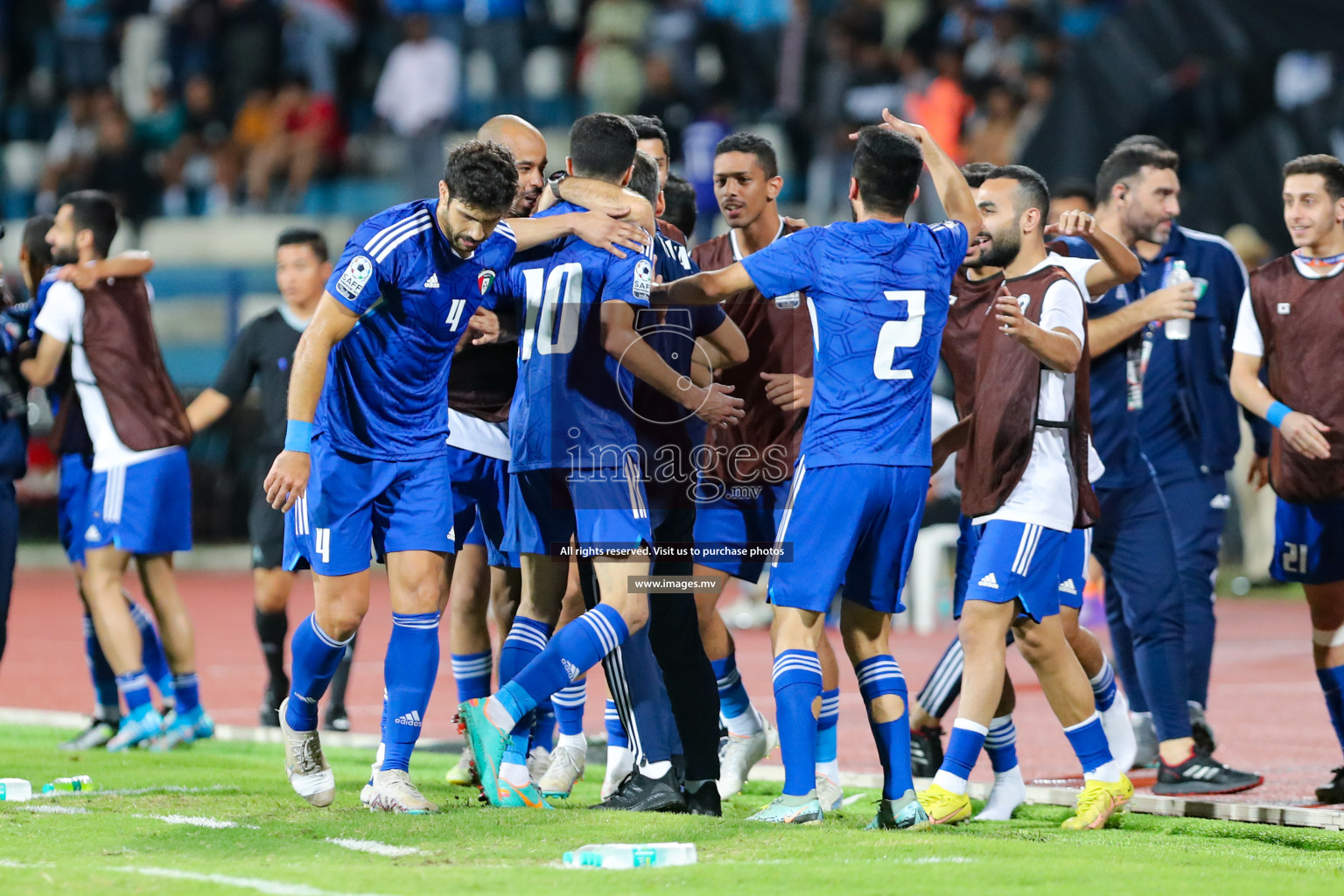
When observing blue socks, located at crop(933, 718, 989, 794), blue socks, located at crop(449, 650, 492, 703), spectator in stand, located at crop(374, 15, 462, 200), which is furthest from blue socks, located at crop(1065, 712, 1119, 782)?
spectator in stand, located at crop(374, 15, 462, 200)

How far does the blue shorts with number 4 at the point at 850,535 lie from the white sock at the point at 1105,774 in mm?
1027

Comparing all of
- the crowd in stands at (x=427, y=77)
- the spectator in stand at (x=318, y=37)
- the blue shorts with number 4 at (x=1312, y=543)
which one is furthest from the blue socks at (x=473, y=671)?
the spectator in stand at (x=318, y=37)

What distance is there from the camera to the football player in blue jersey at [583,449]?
609 cm

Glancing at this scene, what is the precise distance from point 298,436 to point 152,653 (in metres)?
3.83

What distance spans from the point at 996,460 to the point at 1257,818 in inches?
65.0

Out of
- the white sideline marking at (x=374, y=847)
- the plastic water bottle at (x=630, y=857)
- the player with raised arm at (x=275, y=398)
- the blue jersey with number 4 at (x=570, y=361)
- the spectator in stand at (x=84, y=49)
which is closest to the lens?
the plastic water bottle at (x=630, y=857)

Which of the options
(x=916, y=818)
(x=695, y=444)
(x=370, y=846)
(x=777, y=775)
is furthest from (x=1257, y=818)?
(x=370, y=846)

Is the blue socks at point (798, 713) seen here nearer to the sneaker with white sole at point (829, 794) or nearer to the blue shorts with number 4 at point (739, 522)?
the sneaker with white sole at point (829, 794)

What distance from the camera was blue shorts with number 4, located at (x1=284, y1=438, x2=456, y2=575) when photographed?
617cm

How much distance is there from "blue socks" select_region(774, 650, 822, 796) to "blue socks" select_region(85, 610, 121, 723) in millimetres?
4277

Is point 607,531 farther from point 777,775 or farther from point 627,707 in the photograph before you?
point 777,775

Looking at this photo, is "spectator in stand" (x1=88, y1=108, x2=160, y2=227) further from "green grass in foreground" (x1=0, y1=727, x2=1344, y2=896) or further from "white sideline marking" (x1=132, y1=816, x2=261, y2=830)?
"white sideline marking" (x1=132, y1=816, x2=261, y2=830)

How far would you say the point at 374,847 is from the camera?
5477 millimetres

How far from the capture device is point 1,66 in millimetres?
23969
